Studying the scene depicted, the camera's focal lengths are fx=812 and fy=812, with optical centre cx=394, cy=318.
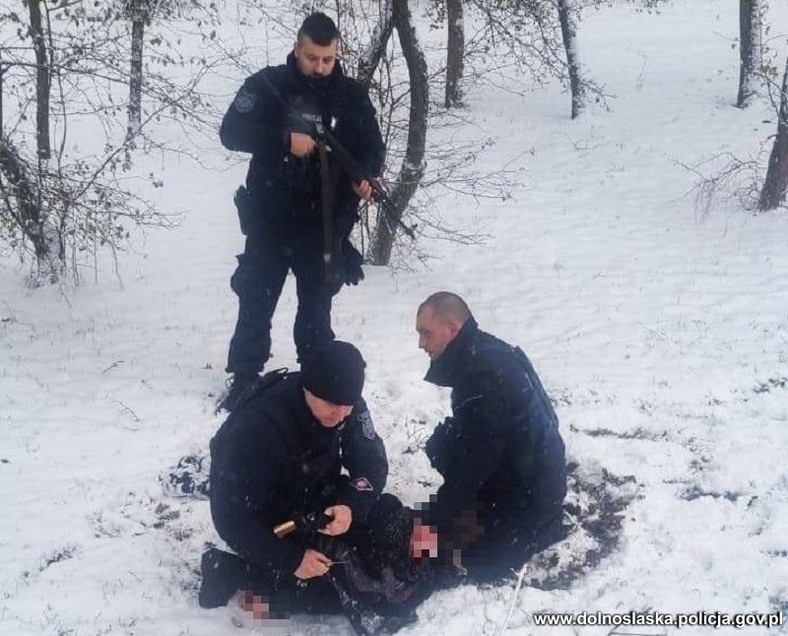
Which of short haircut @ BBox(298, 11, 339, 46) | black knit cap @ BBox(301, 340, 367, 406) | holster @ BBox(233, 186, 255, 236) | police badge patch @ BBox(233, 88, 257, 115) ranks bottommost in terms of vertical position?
black knit cap @ BBox(301, 340, 367, 406)

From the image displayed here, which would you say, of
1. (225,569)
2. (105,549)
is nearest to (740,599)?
(225,569)

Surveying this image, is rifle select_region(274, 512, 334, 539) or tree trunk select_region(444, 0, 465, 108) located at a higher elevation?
tree trunk select_region(444, 0, 465, 108)

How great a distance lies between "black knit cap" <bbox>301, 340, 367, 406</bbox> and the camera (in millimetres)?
3529

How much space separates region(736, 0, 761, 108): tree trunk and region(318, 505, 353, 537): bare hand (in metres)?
10.9

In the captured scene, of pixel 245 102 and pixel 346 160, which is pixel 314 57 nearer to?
pixel 245 102

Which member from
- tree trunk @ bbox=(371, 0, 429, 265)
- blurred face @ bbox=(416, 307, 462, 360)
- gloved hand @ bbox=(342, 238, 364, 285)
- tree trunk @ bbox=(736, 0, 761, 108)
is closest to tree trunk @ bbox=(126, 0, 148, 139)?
tree trunk @ bbox=(371, 0, 429, 265)

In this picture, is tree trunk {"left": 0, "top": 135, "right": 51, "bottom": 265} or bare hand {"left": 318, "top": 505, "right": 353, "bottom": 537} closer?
bare hand {"left": 318, "top": 505, "right": 353, "bottom": 537}

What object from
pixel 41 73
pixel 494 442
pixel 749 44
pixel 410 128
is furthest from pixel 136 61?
pixel 749 44

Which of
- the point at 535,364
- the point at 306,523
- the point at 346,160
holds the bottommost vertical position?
the point at 535,364

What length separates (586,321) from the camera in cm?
708

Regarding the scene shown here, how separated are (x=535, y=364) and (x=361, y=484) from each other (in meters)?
2.79

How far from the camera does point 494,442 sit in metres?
3.85

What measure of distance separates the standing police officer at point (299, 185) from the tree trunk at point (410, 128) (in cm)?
220

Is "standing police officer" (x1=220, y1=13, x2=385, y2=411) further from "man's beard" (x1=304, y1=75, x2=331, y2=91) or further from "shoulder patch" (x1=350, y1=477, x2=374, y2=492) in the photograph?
"shoulder patch" (x1=350, y1=477, x2=374, y2=492)
